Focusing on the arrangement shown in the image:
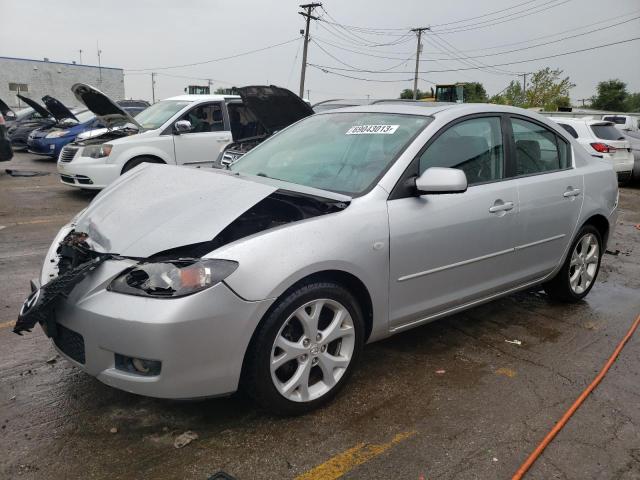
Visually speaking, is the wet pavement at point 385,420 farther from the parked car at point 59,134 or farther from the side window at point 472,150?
the parked car at point 59,134

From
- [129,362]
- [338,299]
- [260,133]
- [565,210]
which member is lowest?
[129,362]

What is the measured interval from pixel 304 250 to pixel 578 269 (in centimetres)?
305

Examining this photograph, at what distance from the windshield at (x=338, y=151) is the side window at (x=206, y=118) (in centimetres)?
542

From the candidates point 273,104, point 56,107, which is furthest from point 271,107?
point 56,107

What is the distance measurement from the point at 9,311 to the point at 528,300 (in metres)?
4.29

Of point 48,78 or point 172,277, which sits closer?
point 172,277

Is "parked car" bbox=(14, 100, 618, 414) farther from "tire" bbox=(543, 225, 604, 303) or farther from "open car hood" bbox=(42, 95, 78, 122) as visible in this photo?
"open car hood" bbox=(42, 95, 78, 122)

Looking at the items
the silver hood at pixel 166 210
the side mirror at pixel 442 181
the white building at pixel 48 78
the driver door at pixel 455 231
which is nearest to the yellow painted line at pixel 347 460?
the driver door at pixel 455 231

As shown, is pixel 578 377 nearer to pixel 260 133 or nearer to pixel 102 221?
pixel 102 221

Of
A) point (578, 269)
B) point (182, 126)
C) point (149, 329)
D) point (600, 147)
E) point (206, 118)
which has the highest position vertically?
point (206, 118)

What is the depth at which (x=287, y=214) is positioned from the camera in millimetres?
3045

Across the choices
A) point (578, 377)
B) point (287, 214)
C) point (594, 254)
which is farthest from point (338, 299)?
point (594, 254)

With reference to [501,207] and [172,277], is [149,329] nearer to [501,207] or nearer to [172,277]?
[172,277]

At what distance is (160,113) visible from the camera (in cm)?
→ 925
